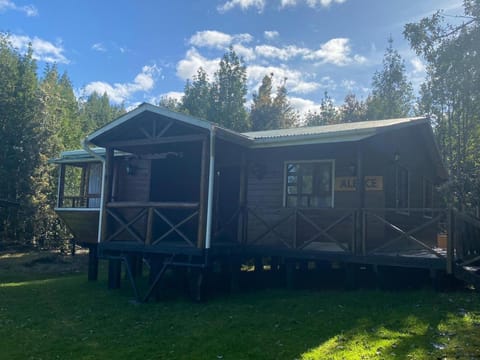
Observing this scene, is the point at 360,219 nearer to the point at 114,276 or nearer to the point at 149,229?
the point at 149,229

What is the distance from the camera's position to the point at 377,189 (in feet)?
31.5

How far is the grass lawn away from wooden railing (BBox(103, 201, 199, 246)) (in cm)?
150

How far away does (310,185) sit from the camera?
10.1m

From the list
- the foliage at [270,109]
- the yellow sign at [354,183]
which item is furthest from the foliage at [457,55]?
the foliage at [270,109]

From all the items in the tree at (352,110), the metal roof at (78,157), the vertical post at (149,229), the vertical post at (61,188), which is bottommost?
the vertical post at (149,229)

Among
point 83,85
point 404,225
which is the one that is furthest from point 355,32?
point 83,85

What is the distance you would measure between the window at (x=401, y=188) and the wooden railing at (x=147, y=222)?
17.4 feet

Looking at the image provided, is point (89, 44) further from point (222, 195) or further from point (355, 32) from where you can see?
point (222, 195)

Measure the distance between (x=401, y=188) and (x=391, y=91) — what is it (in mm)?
21900

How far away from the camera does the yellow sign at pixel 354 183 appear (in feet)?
31.5

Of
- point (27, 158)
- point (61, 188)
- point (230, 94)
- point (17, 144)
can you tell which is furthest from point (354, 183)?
point (230, 94)

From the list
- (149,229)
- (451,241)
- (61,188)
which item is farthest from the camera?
(61,188)

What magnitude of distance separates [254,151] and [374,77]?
24.8 m

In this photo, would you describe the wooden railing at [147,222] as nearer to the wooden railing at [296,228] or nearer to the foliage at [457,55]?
the wooden railing at [296,228]
